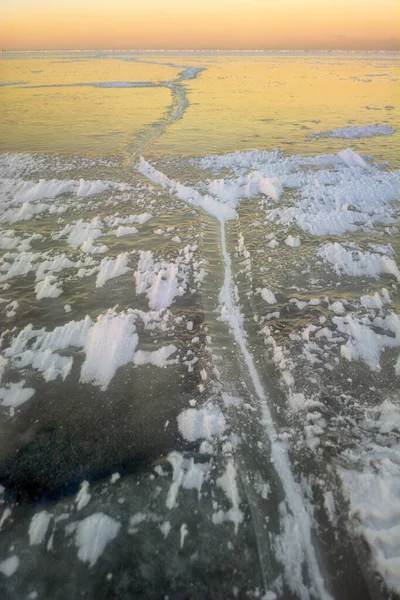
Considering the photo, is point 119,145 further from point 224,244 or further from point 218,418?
point 218,418

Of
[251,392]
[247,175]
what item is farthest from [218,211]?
[251,392]

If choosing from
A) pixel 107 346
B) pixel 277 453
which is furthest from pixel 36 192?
pixel 277 453

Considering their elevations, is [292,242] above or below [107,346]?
above

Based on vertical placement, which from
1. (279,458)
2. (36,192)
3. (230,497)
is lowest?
(230,497)

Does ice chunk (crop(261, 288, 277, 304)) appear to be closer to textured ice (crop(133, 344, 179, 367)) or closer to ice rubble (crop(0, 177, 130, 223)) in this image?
textured ice (crop(133, 344, 179, 367))

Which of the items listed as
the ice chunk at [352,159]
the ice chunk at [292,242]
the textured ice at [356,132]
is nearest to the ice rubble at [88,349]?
the ice chunk at [292,242]

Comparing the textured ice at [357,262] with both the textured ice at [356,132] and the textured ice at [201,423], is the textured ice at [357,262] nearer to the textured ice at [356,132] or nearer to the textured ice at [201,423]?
the textured ice at [201,423]

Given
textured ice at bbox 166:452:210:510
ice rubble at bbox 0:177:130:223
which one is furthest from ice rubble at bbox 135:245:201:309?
ice rubble at bbox 0:177:130:223

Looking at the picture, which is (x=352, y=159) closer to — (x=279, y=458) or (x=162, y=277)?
(x=162, y=277)
